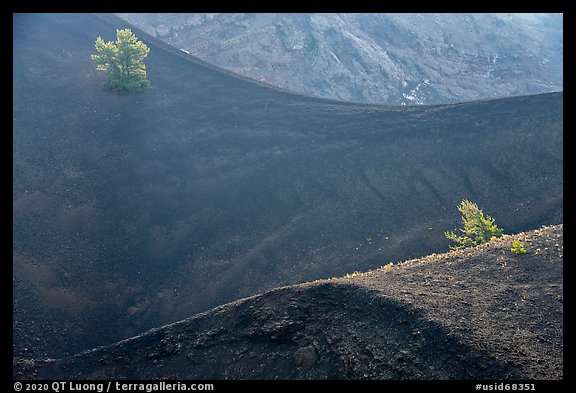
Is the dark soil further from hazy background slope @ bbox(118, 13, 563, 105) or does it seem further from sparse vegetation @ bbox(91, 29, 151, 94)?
hazy background slope @ bbox(118, 13, 563, 105)

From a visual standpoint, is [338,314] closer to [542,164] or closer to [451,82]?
[542,164]

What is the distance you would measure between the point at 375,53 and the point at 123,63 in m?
53.8

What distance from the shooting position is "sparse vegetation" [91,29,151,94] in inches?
1540

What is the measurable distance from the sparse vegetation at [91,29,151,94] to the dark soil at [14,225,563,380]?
1155 inches

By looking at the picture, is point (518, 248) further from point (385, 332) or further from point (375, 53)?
point (375, 53)

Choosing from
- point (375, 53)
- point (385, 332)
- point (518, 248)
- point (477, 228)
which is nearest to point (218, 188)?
point (477, 228)

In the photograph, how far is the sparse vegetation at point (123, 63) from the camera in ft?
128

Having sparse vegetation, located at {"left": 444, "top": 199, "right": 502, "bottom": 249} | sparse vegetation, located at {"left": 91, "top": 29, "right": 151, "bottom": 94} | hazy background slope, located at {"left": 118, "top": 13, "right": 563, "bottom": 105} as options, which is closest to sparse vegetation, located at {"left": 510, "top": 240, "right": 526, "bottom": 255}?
sparse vegetation, located at {"left": 444, "top": 199, "right": 502, "bottom": 249}

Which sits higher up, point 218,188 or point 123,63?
point 123,63

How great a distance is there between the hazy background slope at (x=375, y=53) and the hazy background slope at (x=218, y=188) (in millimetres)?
28793

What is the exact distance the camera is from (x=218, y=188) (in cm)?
3531

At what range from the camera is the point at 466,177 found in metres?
33.6

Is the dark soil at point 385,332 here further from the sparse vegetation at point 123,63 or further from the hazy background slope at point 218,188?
the sparse vegetation at point 123,63
